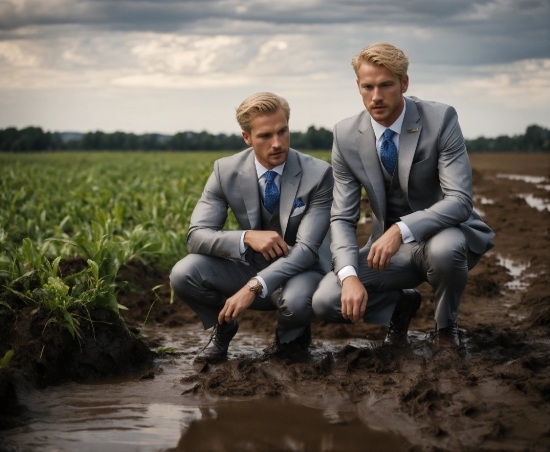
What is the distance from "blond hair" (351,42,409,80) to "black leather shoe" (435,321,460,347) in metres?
1.47

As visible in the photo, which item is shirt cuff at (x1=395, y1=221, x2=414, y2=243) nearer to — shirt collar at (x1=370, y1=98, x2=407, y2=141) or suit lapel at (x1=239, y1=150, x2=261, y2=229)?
shirt collar at (x1=370, y1=98, x2=407, y2=141)

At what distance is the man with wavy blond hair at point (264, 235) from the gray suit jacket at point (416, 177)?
5.7 inches

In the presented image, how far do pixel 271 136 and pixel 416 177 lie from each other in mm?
883

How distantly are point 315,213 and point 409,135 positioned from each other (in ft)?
2.33

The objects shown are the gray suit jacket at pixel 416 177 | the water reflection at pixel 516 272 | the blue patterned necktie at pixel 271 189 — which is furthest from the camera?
the water reflection at pixel 516 272

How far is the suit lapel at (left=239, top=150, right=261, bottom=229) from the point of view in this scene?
4762mm

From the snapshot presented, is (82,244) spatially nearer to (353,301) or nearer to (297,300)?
(297,300)

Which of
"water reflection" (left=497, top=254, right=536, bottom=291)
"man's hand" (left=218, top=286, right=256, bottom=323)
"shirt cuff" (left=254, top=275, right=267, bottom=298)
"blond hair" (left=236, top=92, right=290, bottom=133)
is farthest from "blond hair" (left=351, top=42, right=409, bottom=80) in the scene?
"water reflection" (left=497, top=254, right=536, bottom=291)

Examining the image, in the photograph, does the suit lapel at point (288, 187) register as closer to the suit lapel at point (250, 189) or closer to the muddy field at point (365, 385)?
the suit lapel at point (250, 189)

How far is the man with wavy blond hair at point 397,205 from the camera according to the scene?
447cm

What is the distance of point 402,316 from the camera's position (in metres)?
5.00

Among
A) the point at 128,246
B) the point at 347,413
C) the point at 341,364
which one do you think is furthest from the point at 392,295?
the point at 128,246

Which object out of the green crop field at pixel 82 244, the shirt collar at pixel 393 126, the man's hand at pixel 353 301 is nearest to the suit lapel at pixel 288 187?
the shirt collar at pixel 393 126

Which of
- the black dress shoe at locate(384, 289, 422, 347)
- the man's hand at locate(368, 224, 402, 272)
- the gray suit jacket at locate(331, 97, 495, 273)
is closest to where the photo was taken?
the man's hand at locate(368, 224, 402, 272)
